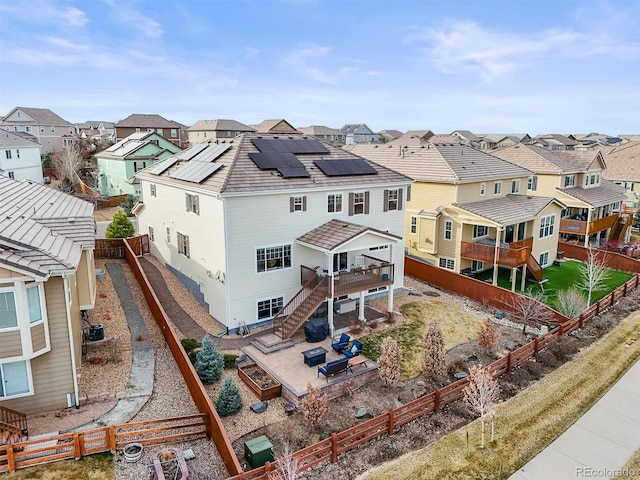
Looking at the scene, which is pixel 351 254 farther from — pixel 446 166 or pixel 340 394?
pixel 446 166

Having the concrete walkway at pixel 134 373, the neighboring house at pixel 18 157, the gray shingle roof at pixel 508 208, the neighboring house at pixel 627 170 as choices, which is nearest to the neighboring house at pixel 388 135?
the neighboring house at pixel 627 170

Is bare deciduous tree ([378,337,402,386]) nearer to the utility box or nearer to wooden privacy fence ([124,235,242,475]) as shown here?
the utility box

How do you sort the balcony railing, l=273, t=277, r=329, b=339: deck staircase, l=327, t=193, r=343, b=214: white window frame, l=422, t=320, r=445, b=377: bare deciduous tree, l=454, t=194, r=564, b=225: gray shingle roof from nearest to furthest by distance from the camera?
l=422, t=320, r=445, b=377: bare deciduous tree < l=273, t=277, r=329, b=339: deck staircase < l=327, t=193, r=343, b=214: white window frame < l=454, t=194, r=564, b=225: gray shingle roof < the balcony railing

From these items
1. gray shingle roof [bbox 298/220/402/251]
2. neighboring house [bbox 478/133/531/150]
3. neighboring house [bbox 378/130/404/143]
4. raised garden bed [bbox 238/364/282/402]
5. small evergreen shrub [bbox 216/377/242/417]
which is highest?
neighboring house [bbox 378/130/404/143]

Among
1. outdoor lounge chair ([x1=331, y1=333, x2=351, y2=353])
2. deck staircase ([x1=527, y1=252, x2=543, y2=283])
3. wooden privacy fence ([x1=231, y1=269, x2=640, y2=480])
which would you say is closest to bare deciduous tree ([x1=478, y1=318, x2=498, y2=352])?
wooden privacy fence ([x1=231, y1=269, x2=640, y2=480])

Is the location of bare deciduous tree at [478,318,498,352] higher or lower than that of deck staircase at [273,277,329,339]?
lower

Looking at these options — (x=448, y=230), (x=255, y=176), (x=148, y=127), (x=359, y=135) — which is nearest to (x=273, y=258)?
(x=255, y=176)

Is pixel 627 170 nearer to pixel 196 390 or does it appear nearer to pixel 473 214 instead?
pixel 473 214
